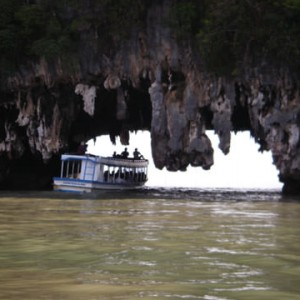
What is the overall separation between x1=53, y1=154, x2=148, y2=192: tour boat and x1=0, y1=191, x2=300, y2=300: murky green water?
14241mm

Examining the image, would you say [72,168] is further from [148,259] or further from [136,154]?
[148,259]

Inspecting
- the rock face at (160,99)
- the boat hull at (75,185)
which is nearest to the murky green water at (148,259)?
Result: the boat hull at (75,185)

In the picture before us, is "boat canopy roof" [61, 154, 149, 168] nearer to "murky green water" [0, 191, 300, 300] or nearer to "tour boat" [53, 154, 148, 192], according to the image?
"tour boat" [53, 154, 148, 192]

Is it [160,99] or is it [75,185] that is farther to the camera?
[160,99]

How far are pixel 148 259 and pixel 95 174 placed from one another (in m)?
20.5

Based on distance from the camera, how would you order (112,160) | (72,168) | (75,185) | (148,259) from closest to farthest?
(148,259), (75,185), (72,168), (112,160)

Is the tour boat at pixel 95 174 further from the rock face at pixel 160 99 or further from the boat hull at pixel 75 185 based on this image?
the rock face at pixel 160 99

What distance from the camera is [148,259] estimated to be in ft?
22.2

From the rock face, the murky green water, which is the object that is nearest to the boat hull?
the rock face

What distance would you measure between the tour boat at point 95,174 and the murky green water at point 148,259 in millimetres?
14241

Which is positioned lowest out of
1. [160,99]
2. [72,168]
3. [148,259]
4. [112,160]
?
[148,259]

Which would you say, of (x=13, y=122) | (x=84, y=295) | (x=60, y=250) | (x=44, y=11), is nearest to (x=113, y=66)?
(x=44, y=11)

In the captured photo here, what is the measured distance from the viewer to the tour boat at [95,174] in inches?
1022

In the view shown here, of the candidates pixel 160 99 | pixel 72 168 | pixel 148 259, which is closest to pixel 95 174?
pixel 72 168
